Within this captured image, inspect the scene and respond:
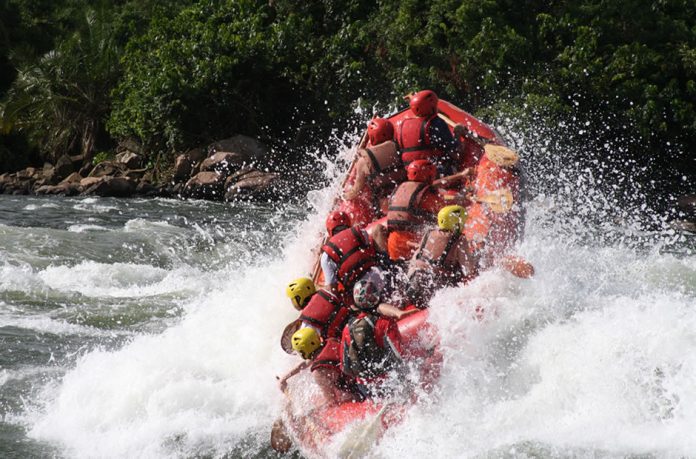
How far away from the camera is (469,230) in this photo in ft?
19.2

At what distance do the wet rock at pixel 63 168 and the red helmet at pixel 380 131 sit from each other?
15.2 m

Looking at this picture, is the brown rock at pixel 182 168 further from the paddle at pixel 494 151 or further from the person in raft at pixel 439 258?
the person in raft at pixel 439 258

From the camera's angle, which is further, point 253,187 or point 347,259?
point 253,187

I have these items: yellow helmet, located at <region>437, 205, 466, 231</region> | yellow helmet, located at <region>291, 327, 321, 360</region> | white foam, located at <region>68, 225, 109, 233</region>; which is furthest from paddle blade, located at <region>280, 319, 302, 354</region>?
white foam, located at <region>68, 225, 109, 233</region>

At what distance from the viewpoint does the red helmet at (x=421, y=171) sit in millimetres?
6062

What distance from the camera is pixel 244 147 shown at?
1798 cm

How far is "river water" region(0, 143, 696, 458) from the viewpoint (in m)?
4.55

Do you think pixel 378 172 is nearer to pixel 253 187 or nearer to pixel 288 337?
pixel 288 337

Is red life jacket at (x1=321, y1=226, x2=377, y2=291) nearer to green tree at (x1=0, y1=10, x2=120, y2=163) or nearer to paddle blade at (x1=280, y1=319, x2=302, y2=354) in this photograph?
paddle blade at (x1=280, y1=319, x2=302, y2=354)

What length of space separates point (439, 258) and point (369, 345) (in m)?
0.97

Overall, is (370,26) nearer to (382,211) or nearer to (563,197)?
(563,197)

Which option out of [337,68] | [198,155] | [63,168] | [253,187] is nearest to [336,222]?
[253,187]

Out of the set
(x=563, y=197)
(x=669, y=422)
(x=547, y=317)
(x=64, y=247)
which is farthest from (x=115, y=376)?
(x=563, y=197)

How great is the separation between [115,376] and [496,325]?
263 cm
